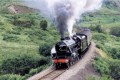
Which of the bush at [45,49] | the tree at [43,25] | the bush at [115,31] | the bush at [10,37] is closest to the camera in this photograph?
the bush at [45,49]

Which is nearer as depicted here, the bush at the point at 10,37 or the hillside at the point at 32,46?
the hillside at the point at 32,46

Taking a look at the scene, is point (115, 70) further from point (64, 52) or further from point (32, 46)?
point (32, 46)

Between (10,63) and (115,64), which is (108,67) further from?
(10,63)

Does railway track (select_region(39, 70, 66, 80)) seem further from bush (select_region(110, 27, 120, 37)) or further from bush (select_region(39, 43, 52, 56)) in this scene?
bush (select_region(110, 27, 120, 37))

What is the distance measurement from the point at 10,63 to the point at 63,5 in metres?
10.0

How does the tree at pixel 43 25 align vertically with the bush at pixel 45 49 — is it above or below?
above

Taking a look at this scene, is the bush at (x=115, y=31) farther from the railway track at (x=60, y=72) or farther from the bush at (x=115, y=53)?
the railway track at (x=60, y=72)

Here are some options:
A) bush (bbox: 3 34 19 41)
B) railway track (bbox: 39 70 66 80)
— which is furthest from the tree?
railway track (bbox: 39 70 66 80)

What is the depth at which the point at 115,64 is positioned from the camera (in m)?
45.2

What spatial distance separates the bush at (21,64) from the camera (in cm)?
4472

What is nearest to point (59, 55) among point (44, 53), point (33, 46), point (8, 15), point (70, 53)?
point (70, 53)

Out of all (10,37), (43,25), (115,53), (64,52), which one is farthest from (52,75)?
(43,25)

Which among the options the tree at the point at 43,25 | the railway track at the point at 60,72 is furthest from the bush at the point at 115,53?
the tree at the point at 43,25

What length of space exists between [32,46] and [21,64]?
53.7 feet
